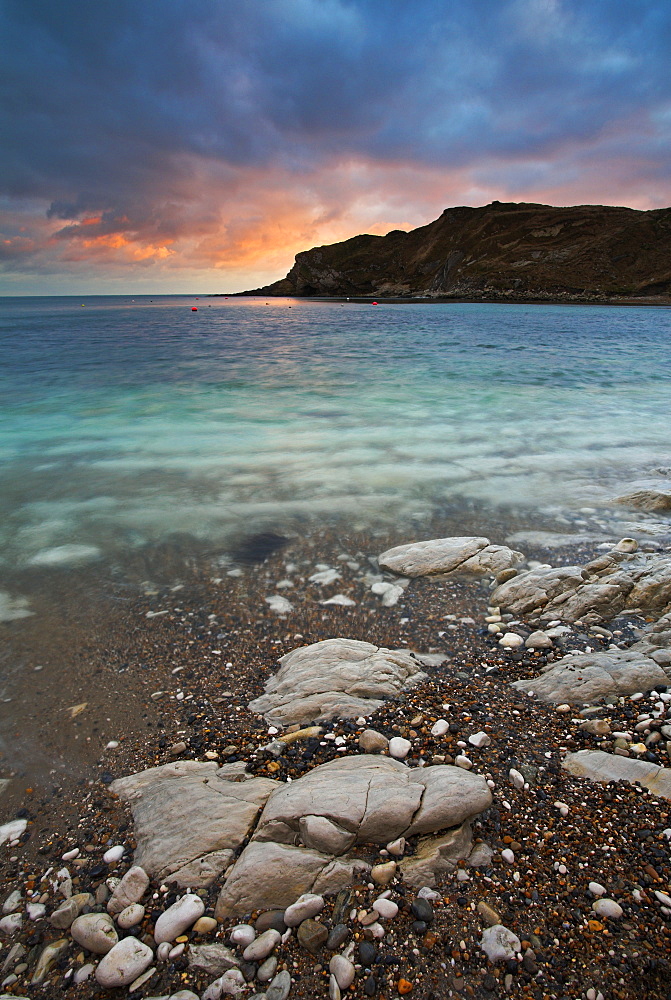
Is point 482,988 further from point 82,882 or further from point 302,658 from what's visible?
point 302,658

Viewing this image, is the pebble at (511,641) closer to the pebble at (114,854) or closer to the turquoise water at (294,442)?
the turquoise water at (294,442)

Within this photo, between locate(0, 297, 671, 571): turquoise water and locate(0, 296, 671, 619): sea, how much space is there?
50 millimetres

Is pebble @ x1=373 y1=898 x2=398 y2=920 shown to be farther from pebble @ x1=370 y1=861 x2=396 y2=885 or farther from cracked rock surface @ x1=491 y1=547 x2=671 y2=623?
cracked rock surface @ x1=491 y1=547 x2=671 y2=623

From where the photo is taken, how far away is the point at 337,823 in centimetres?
271

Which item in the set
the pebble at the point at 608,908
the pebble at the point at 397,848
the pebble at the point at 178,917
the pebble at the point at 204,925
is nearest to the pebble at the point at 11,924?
the pebble at the point at 178,917

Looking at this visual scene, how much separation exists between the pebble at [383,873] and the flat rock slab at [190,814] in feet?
2.43

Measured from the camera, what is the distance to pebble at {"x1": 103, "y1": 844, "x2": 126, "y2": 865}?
2.77 m

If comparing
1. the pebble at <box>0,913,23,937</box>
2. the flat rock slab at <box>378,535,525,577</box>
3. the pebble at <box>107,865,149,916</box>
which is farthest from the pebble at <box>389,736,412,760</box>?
the flat rock slab at <box>378,535,525,577</box>

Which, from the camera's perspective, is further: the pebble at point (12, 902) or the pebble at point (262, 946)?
the pebble at point (12, 902)

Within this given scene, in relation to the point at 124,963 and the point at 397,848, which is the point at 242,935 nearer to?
the point at 124,963

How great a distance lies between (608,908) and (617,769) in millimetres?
944

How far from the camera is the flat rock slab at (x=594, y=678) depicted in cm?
383

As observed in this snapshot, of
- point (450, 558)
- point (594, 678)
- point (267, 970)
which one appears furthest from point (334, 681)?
point (450, 558)

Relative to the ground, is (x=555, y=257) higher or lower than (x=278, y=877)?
higher
